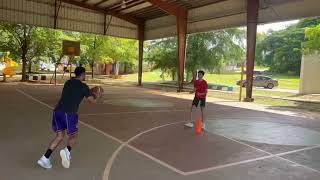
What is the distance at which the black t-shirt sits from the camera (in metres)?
6.18

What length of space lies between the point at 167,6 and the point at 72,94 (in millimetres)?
22126

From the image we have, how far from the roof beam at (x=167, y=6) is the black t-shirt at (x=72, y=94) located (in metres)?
21.3

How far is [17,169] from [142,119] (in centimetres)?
714

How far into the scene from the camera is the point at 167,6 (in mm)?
27297

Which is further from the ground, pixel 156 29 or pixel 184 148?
pixel 156 29

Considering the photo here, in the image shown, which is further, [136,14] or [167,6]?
[136,14]

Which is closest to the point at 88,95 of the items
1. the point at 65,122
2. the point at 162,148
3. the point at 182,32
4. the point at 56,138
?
the point at 65,122

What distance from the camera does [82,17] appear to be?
3197 centimetres

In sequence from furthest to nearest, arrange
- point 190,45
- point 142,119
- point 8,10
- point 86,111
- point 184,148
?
1. point 190,45
2. point 8,10
3. point 86,111
4. point 142,119
5. point 184,148

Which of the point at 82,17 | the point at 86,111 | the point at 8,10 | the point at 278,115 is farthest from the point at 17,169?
the point at 82,17

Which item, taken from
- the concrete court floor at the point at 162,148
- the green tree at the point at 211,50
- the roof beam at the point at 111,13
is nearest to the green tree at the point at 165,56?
the green tree at the point at 211,50

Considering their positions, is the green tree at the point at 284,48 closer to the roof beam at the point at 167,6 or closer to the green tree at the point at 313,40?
the roof beam at the point at 167,6

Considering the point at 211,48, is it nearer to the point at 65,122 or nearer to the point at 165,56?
the point at 165,56

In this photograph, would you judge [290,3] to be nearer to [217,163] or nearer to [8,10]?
[217,163]
